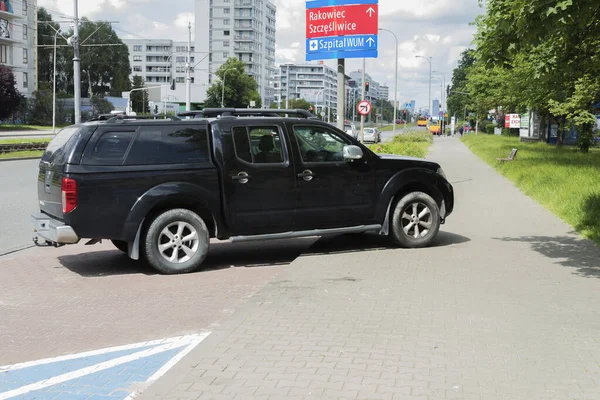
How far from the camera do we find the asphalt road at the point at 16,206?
10828 mm

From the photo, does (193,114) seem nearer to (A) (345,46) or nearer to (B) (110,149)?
(B) (110,149)

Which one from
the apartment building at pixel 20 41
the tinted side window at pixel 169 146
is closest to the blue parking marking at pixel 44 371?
the tinted side window at pixel 169 146

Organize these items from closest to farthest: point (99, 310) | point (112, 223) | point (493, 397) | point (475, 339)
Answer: point (493, 397)
point (475, 339)
point (99, 310)
point (112, 223)

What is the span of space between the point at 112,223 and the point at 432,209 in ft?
14.4

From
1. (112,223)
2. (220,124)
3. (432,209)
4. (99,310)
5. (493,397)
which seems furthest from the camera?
(432,209)

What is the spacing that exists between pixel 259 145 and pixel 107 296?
271 cm

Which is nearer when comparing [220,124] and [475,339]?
[475,339]

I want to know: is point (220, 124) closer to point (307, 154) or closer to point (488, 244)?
point (307, 154)

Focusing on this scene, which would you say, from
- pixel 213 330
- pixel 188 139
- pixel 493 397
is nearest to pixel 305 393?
pixel 493 397

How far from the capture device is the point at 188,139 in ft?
28.0

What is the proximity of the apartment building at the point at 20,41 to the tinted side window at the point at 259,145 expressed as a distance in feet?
230

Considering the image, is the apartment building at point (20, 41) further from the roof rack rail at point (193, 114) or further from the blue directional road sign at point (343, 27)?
the roof rack rail at point (193, 114)

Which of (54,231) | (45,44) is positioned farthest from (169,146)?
(45,44)

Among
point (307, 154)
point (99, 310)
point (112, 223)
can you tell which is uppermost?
point (307, 154)
